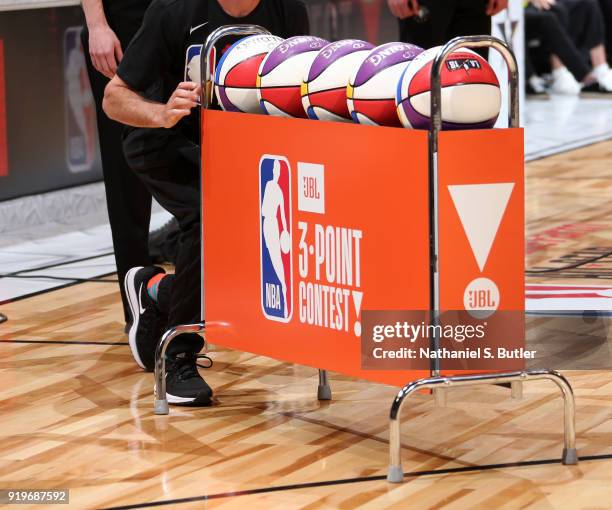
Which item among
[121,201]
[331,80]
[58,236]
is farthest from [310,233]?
[58,236]

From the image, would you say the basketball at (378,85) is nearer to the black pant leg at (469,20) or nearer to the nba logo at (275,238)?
the nba logo at (275,238)

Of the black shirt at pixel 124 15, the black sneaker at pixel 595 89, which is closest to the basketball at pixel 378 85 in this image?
the black shirt at pixel 124 15

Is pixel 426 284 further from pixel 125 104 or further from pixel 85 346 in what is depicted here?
pixel 85 346

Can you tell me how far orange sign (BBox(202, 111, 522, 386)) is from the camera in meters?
3.40

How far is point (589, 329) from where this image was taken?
16.0ft

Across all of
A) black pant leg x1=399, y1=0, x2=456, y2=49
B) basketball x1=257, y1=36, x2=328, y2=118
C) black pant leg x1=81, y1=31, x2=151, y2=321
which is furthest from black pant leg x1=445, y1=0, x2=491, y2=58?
basketball x1=257, y1=36, x2=328, y2=118

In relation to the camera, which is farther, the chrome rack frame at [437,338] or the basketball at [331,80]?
the basketball at [331,80]

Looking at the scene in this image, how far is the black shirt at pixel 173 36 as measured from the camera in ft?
13.7

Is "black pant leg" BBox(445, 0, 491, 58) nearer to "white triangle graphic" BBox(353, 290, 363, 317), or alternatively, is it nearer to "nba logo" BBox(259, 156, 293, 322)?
"nba logo" BBox(259, 156, 293, 322)

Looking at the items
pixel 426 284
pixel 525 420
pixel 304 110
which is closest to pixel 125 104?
pixel 304 110

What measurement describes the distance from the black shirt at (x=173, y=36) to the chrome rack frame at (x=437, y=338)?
1.12 metres

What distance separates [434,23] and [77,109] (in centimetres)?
286

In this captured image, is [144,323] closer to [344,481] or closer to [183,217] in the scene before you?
[183,217]

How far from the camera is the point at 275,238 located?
3.81 meters
